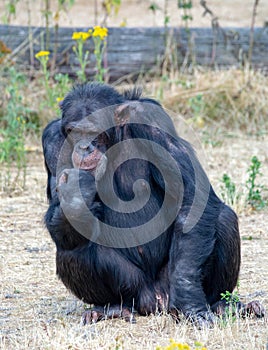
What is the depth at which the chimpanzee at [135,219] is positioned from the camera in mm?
4520

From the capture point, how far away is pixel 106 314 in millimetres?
4594

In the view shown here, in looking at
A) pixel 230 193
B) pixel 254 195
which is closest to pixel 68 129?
pixel 230 193

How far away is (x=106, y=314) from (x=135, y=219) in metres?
0.59

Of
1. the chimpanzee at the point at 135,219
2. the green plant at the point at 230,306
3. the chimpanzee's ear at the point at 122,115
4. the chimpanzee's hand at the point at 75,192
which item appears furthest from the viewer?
the chimpanzee's ear at the point at 122,115

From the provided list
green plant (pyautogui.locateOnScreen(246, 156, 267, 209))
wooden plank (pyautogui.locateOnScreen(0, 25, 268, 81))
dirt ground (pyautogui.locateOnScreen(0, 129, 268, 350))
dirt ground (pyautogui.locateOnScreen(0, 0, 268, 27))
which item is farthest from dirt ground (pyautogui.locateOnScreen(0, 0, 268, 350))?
dirt ground (pyautogui.locateOnScreen(0, 0, 268, 27))

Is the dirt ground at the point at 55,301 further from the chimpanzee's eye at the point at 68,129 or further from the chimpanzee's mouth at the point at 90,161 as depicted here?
the chimpanzee's eye at the point at 68,129

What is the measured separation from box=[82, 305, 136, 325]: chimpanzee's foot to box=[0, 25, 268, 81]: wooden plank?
5.98 metres

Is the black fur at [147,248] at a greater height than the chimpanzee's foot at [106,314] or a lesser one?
greater

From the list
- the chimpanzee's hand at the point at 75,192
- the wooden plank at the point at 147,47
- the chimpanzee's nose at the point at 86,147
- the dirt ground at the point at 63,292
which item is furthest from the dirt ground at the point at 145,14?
the chimpanzee's hand at the point at 75,192

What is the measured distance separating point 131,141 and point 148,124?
148mm

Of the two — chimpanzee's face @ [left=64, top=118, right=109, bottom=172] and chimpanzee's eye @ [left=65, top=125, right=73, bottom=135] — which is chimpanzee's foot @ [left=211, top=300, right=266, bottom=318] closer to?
chimpanzee's face @ [left=64, top=118, right=109, bottom=172]

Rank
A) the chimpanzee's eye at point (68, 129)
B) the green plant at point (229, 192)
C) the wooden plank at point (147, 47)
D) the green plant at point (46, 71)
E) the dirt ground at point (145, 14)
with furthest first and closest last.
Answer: the dirt ground at point (145, 14) < the wooden plank at point (147, 47) < the green plant at point (46, 71) < the green plant at point (229, 192) < the chimpanzee's eye at point (68, 129)

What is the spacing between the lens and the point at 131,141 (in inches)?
186

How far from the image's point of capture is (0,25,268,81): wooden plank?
1031 centimetres
